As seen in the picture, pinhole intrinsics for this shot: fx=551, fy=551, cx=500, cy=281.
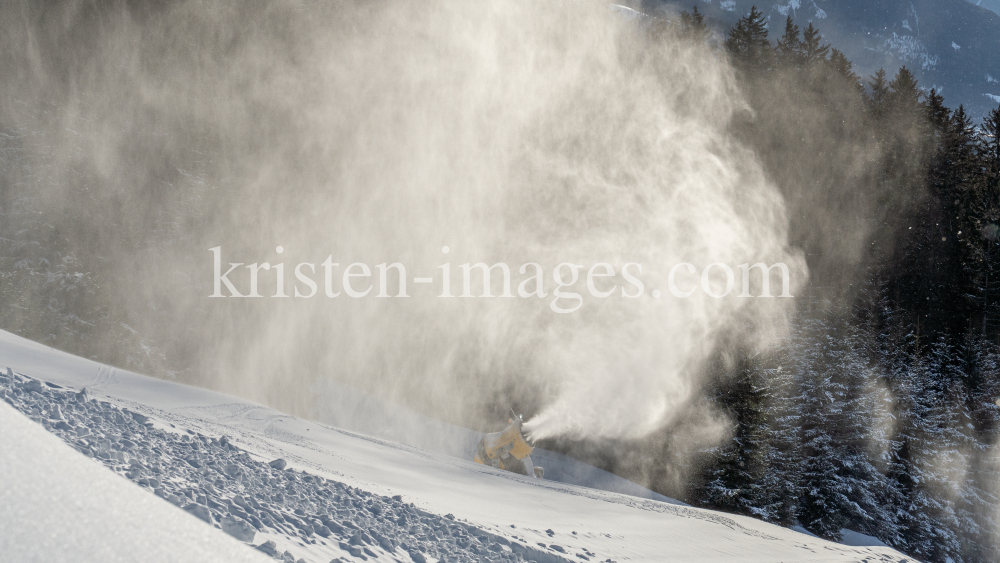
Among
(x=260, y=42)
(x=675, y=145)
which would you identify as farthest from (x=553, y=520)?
(x=260, y=42)

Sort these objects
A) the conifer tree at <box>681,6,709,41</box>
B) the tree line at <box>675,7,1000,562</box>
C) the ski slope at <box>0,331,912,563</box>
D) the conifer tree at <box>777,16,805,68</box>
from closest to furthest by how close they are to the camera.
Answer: the ski slope at <box>0,331,912,563</box> → the tree line at <box>675,7,1000,562</box> → the conifer tree at <box>777,16,805,68</box> → the conifer tree at <box>681,6,709,41</box>

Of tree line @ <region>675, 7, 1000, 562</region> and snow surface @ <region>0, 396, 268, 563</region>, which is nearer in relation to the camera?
snow surface @ <region>0, 396, 268, 563</region>

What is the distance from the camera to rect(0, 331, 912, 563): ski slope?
2.12 metres

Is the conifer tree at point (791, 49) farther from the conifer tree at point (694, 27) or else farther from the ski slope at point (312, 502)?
the ski slope at point (312, 502)

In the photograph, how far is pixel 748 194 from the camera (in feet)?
61.3

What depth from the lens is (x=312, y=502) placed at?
3.71 m

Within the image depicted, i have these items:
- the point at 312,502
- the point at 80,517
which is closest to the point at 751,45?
the point at 312,502

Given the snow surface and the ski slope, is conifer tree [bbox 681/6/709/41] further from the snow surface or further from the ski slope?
the snow surface

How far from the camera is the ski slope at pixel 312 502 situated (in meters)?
2.12

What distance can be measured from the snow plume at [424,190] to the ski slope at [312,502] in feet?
28.8

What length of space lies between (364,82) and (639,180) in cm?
1631

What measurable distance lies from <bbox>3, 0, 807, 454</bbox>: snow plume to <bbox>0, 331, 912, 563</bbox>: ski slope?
28.8 feet

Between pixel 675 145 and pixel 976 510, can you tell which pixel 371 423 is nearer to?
pixel 675 145

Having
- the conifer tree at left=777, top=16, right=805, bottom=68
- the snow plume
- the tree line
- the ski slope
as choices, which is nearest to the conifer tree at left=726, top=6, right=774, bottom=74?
the tree line
